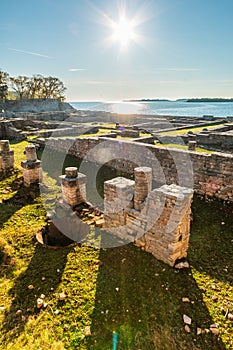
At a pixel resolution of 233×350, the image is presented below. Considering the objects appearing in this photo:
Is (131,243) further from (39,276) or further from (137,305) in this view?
(39,276)

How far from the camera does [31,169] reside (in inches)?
376

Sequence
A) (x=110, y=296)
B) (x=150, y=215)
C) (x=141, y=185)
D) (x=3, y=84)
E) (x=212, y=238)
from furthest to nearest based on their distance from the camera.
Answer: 1. (x=3, y=84)
2. (x=212, y=238)
3. (x=141, y=185)
4. (x=150, y=215)
5. (x=110, y=296)

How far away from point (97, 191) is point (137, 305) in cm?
562

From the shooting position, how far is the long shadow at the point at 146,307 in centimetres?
373

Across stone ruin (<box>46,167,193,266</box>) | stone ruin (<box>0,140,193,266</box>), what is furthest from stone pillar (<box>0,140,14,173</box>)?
stone ruin (<box>46,167,193,266</box>)

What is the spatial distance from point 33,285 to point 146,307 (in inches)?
90.0

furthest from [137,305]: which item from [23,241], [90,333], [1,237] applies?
[1,237]

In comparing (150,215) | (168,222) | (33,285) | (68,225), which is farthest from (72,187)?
(168,222)

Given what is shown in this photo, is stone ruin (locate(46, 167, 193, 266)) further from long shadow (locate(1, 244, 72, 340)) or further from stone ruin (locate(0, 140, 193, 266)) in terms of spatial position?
long shadow (locate(1, 244, 72, 340))

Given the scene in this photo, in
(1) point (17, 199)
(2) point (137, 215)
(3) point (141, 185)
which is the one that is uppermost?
(3) point (141, 185)

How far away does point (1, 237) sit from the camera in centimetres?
641

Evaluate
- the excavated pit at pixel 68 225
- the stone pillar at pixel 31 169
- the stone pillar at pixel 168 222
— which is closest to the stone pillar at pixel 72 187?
the excavated pit at pixel 68 225

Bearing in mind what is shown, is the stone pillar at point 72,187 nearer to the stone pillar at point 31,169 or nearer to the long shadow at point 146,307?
the stone pillar at point 31,169

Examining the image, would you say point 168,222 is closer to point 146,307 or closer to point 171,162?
point 146,307
